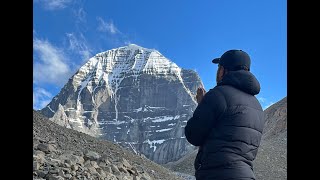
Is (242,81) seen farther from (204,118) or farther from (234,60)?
(204,118)

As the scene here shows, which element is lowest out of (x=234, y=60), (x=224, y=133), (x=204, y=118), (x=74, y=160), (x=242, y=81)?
(x=224, y=133)

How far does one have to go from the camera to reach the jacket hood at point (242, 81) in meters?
3.20

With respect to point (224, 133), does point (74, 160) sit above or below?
above

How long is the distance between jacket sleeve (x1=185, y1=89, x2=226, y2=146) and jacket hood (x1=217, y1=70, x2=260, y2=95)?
0.68 ft

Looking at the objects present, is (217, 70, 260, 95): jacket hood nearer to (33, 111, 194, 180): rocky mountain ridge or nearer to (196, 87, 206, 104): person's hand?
(196, 87, 206, 104): person's hand

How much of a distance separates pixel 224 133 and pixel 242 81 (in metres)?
0.46

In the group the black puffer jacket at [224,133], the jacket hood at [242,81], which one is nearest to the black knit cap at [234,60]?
the jacket hood at [242,81]

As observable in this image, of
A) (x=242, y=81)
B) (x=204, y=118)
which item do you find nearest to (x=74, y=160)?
(x=242, y=81)

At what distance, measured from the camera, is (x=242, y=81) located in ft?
10.5

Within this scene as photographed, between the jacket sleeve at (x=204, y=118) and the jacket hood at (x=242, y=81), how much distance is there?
21cm
